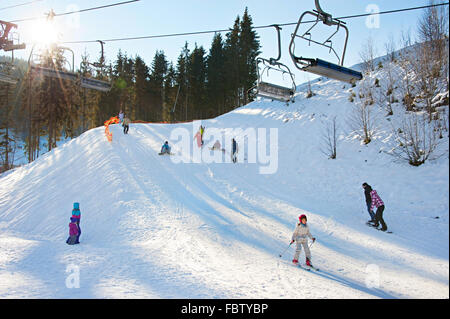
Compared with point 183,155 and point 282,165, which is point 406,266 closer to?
point 282,165

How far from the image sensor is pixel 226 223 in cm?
1021

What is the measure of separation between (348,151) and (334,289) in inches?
475

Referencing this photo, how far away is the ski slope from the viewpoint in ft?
18.5

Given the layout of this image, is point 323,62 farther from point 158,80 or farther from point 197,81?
point 158,80

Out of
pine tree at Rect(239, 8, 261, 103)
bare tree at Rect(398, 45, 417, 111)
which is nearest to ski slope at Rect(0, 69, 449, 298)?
bare tree at Rect(398, 45, 417, 111)

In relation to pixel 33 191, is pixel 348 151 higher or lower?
higher

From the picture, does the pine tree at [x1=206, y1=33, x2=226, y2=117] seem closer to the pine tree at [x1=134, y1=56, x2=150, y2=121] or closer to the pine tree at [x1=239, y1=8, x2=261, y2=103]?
the pine tree at [x1=239, y1=8, x2=261, y2=103]

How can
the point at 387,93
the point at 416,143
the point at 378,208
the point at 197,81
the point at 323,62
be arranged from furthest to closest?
1. the point at 197,81
2. the point at 387,93
3. the point at 416,143
4. the point at 378,208
5. the point at 323,62

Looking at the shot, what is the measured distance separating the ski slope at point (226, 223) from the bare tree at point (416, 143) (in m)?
0.40

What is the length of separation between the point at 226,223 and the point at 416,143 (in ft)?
30.5

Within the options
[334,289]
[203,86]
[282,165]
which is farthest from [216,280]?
[203,86]

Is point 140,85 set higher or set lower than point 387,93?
higher

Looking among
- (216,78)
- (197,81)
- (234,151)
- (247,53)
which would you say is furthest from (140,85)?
(234,151)
